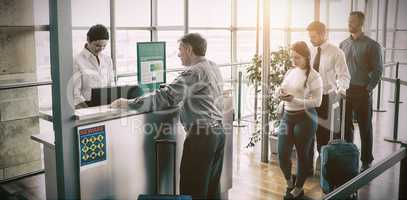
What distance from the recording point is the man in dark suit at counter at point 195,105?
3002 millimetres

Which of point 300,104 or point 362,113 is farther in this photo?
point 362,113

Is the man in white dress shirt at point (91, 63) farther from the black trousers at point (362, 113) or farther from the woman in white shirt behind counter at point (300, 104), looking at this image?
the black trousers at point (362, 113)

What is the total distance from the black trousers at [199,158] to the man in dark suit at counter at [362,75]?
2290 mm

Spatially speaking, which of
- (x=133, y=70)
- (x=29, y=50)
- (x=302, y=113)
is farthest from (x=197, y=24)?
(x=302, y=113)

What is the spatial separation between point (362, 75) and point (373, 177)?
2.82 m

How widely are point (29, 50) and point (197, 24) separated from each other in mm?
3393

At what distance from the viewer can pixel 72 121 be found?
2.65 meters

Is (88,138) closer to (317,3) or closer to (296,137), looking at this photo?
(296,137)

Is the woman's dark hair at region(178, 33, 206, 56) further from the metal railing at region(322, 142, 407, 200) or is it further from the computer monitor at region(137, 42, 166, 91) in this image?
the metal railing at region(322, 142, 407, 200)

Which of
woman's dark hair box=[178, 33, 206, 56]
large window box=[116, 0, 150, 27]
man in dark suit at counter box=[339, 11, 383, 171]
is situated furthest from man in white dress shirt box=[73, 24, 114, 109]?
man in dark suit at counter box=[339, 11, 383, 171]

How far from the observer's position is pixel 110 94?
3.08 metres

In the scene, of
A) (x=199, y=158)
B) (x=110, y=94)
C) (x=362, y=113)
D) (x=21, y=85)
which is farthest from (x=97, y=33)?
(x=362, y=113)

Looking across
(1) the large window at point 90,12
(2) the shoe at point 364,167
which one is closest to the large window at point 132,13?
(1) the large window at point 90,12

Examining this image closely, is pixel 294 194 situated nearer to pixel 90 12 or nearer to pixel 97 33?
pixel 97 33
